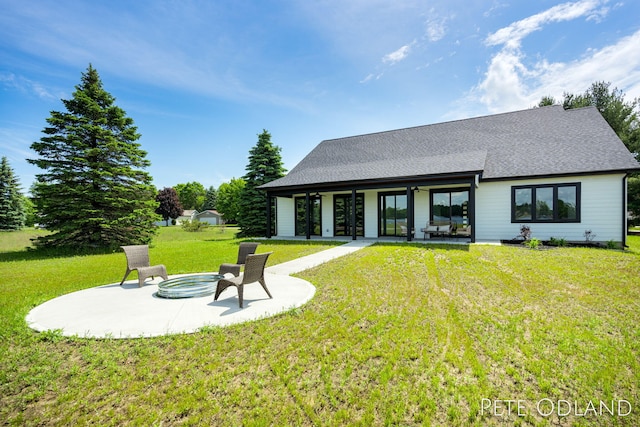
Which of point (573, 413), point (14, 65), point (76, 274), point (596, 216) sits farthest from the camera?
point (596, 216)

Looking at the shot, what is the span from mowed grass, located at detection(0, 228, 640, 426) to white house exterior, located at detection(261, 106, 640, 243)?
8.55m

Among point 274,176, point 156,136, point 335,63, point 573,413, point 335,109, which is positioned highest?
point 335,63

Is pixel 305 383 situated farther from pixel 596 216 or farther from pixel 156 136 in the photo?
pixel 156 136

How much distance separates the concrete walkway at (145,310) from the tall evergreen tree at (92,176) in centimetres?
970

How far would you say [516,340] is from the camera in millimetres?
3691

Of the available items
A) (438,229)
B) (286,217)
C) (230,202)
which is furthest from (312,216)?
(230,202)

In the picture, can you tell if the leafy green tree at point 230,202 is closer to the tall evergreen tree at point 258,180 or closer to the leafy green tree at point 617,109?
the tall evergreen tree at point 258,180

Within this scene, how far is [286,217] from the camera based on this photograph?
1917 cm

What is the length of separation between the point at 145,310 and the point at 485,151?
54.4 ft

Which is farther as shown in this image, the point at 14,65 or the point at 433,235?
the point at 433,235

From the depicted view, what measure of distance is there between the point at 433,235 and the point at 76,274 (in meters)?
14.7

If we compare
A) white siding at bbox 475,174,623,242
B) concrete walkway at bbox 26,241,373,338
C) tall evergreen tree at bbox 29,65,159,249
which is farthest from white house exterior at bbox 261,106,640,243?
concrete walkway at bbox 26,241,373,338

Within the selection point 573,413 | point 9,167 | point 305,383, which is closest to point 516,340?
point 573,413

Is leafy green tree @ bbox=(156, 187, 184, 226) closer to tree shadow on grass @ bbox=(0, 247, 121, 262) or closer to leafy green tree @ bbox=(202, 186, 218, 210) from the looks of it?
leafy green tree @ bbox=(202, 186, 218, 210)
